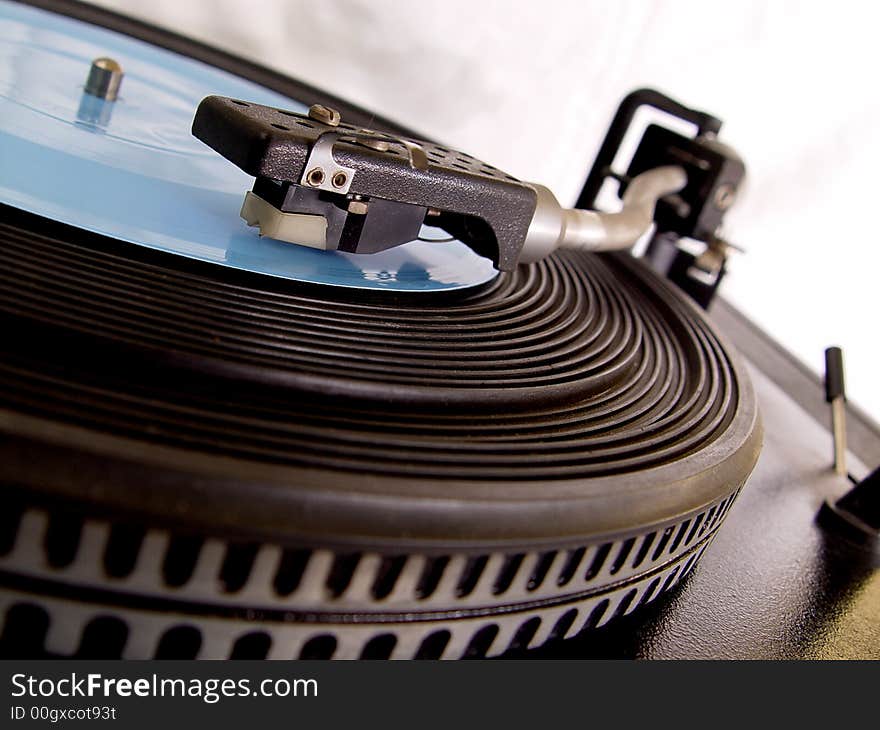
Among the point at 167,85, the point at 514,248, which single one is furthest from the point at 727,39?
the point at 514,248

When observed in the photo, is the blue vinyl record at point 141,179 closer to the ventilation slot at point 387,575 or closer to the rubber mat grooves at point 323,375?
the rubber mat grooves at point 323,375

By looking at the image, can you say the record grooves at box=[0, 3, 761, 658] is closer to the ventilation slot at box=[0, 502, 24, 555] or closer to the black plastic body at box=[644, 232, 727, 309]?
the ventilation slot at box=[0, 502, 24, 555]

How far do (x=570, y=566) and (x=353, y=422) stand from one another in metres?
0.13

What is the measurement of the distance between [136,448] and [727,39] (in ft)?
5.10

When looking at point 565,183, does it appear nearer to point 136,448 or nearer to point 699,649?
point 699,649

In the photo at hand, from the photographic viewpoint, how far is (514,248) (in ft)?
2.29

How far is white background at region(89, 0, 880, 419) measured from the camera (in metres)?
1.66

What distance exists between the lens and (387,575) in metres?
0.46

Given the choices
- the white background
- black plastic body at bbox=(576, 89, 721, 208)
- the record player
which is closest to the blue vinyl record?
the record player

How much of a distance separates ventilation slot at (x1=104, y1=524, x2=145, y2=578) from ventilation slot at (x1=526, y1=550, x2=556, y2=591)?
18 cm

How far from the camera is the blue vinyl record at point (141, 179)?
61 cm

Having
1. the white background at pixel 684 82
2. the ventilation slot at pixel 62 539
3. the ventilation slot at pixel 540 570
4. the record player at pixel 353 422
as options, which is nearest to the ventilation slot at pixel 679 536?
the record player at pixel 353 422
